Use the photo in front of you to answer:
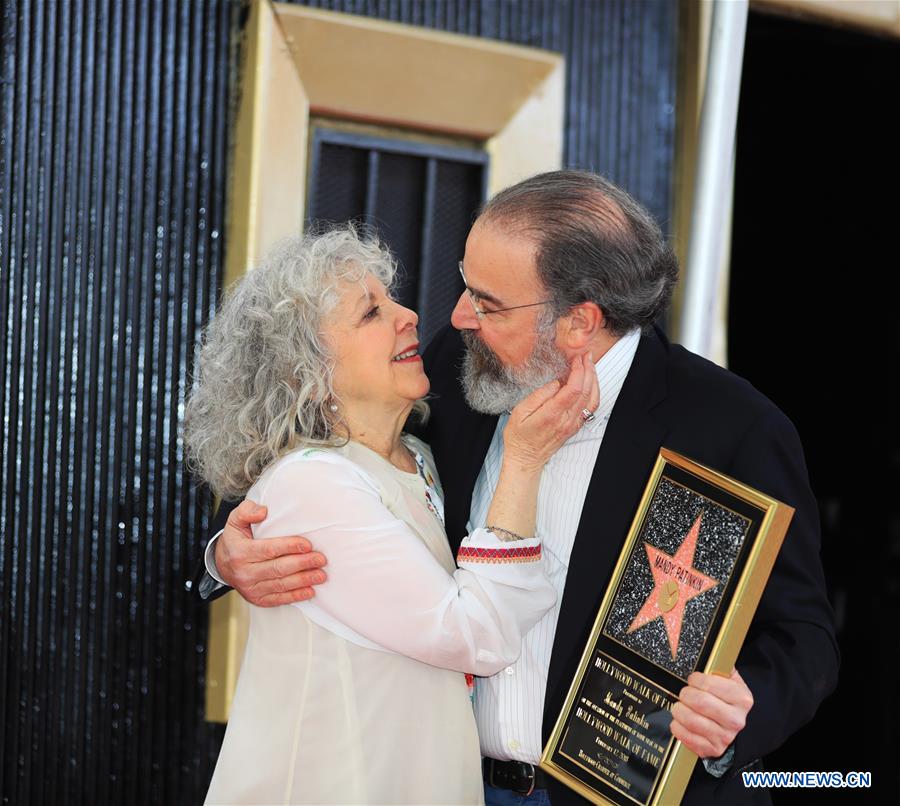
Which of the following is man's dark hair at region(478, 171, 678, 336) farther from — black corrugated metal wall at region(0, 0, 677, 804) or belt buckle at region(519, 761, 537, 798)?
black corrugated metal wall at region(0, 0, 677, 804)

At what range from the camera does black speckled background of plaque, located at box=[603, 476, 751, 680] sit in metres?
1.53

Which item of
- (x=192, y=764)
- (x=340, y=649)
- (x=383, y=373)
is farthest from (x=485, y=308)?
(x=192, y=764)

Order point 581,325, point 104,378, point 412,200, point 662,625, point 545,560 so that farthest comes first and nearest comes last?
point 412,200 < point 104,378 < point 581,325 < point 545,560 < point 662,625

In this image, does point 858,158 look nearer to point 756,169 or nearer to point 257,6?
point 756,169

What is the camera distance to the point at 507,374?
210 cm

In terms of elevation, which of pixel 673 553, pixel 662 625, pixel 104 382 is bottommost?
pixel 662 625

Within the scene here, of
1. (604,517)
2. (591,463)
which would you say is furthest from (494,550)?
(591,463)

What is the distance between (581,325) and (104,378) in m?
1.32

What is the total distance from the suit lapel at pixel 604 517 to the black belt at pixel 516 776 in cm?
11

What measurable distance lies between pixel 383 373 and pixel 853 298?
214cm

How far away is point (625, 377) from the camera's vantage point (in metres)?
2.00

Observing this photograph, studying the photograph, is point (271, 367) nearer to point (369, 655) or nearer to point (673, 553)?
point (369, 655)

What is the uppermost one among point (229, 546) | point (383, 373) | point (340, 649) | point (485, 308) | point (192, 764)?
point (485, 308)

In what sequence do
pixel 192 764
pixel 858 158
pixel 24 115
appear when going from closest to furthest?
pixel 24 115 < pixel 192 764 < pixel 858 158
